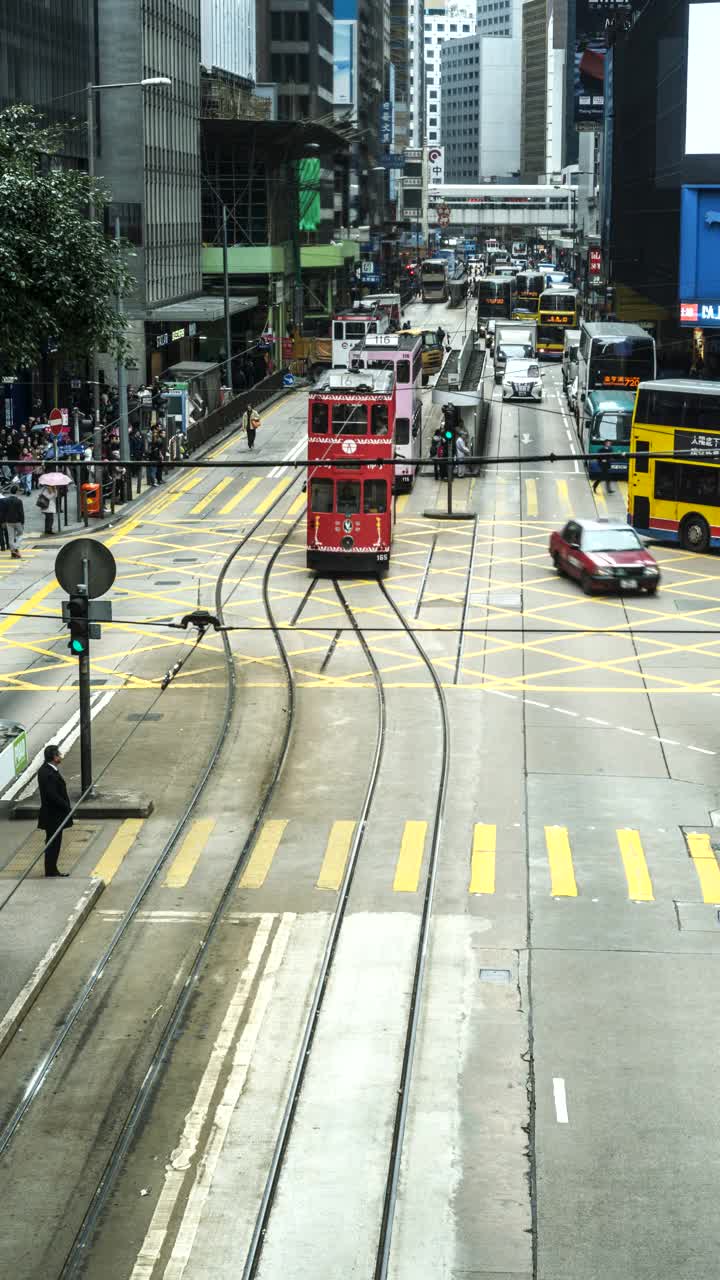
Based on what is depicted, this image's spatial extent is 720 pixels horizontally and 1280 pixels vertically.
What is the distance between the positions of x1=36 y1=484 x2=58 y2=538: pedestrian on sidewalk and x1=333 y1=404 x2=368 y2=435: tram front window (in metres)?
8.35

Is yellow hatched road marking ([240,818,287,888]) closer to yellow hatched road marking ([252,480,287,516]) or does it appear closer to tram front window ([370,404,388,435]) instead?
tram front window ([370,404,388,435])

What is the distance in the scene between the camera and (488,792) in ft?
82.1

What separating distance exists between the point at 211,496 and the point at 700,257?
85.1 feet

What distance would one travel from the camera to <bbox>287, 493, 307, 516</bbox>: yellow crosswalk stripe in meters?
51.8

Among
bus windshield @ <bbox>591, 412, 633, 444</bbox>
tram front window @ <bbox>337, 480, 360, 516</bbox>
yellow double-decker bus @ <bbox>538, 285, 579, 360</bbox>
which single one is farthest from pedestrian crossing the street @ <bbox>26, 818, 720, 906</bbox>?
yellow double-decker bus @ <bbox>538, 285, 579, 360</bbox>

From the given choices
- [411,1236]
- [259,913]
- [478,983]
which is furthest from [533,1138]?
[259,913]

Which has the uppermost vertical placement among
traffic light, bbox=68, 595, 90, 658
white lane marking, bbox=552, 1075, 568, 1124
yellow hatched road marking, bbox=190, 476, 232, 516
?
traffic light, bbox=68, 595, 90, 658

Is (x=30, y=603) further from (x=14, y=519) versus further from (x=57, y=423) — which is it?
(x=57, y=423)

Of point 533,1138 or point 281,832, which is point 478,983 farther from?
point 281,832

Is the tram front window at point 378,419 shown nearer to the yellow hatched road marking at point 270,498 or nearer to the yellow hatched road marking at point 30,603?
Answer: the yellow hatched road marking at point 30,603

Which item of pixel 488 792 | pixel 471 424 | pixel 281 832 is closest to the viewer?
pixel 281 832

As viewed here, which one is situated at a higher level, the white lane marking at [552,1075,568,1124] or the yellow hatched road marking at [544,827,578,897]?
the white lane marking at [552,1075,568,1124]

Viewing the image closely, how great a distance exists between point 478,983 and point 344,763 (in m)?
8.94

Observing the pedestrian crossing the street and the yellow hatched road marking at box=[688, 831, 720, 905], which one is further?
the pedestrian crossing the street
